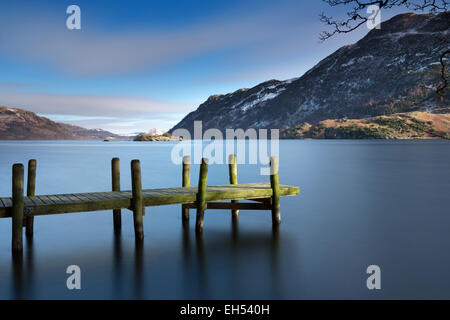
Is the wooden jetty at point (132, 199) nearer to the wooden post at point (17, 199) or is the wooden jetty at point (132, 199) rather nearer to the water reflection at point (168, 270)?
the wooden post at point (17, 199)

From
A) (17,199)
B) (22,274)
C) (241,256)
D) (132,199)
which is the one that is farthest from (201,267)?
(17,199)

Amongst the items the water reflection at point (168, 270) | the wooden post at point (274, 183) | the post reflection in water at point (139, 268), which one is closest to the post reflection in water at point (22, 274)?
→ the water reflection at point (168, 270)

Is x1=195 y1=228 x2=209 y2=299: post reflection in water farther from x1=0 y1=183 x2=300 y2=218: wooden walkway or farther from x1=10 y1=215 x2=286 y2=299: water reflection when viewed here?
x1=0 y1=183 x2=300 y2=218: wooden walkway

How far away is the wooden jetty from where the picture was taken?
9.91 metres

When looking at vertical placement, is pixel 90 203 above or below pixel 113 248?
above

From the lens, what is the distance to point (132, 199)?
1130 cm

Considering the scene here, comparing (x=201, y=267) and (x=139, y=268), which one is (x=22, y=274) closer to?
(x=139, y=268)

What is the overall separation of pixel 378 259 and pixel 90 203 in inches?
313

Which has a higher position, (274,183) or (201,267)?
(274,183)

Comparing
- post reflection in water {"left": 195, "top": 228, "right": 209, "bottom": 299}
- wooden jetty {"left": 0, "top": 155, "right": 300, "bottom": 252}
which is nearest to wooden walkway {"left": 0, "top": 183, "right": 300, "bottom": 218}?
wooden jetty {"left": 0, "top": 155, "right": 300, "bottom": 252}

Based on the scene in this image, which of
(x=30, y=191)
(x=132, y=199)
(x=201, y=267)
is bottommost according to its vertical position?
(x=201, y=267)
